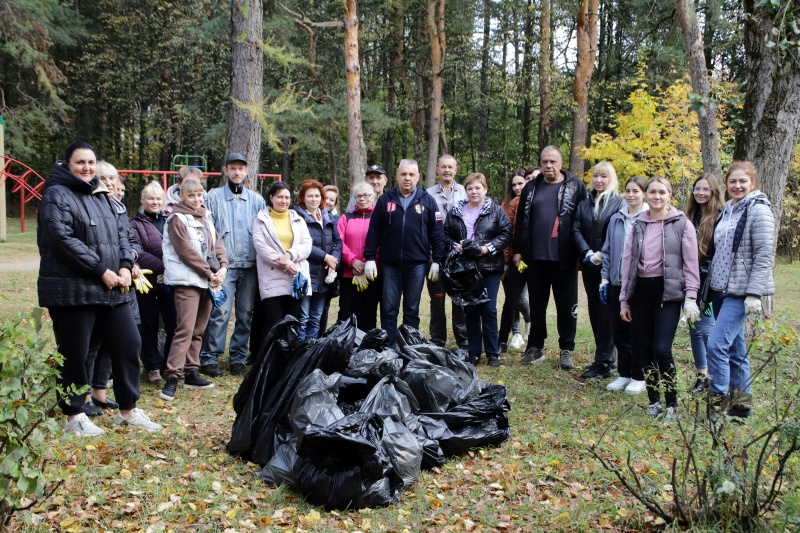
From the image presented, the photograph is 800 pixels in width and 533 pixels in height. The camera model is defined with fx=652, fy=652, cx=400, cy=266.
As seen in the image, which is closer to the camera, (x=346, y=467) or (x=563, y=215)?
(x=346, y=467)

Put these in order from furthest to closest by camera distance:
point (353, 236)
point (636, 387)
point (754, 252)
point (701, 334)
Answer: point (353, 236), point (636, 387), point (701, 334), point (754, 252)

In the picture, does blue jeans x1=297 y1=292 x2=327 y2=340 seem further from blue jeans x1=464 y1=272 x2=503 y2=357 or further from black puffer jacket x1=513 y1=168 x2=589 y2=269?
black puffer jacket x1=513 y1=168 x2=589 y2=269

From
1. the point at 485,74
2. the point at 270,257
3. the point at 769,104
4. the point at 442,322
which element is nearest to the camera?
the point at 270,257

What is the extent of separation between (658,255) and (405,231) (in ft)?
8.22

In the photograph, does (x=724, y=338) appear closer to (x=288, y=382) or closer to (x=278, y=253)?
(x=288, y=382)

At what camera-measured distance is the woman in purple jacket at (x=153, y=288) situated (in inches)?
229

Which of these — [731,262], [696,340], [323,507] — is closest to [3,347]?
[323,507]

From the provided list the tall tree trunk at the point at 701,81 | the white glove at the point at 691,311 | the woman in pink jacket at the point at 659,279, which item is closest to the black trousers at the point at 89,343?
the woman in pink jacket at the point at 659,279

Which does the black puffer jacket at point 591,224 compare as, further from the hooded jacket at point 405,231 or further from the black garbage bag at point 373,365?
the black garbage bag at point 373,365

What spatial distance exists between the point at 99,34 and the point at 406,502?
25508 mm

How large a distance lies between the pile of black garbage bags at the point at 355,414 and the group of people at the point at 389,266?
1037mm

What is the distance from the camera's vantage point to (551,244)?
664cm

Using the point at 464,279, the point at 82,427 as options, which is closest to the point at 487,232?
the point at 464,279

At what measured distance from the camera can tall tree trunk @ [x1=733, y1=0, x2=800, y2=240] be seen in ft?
20.4
